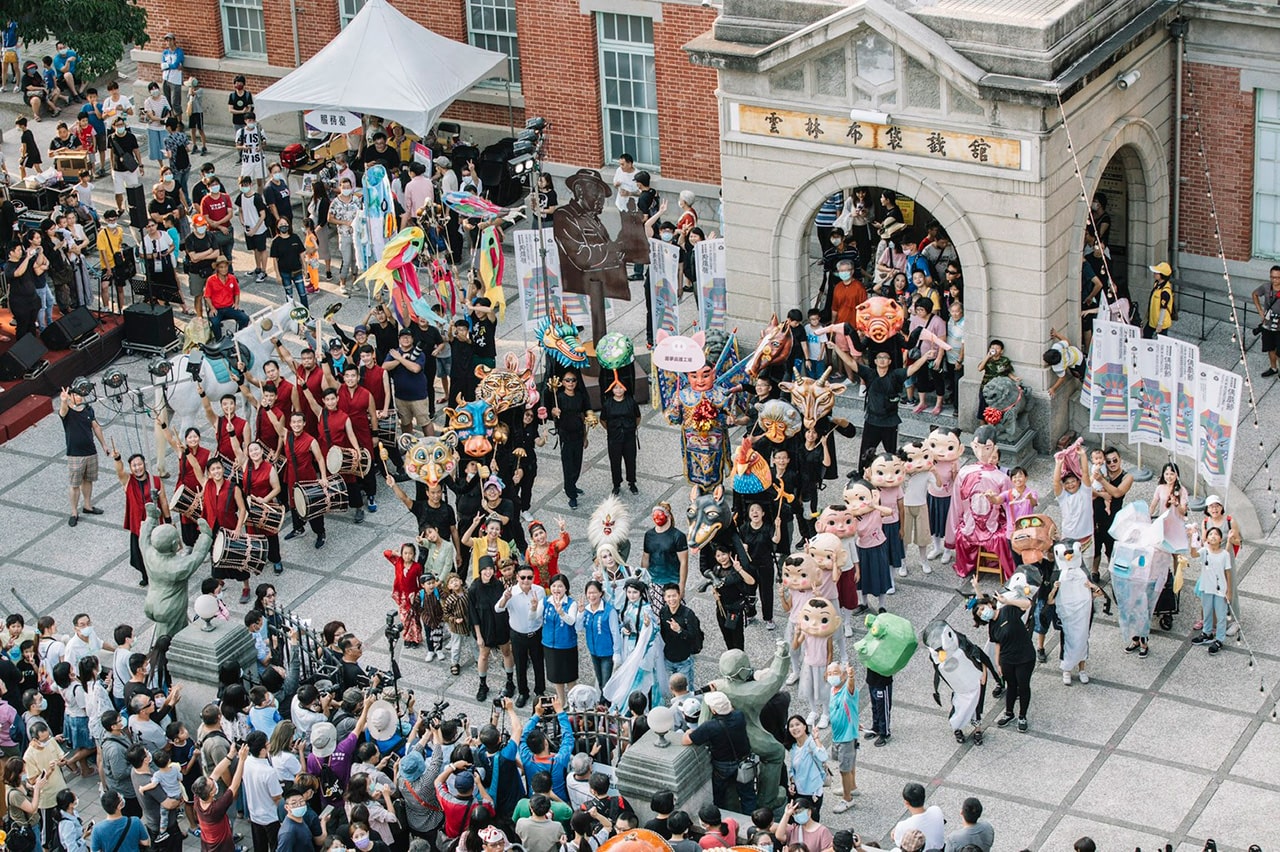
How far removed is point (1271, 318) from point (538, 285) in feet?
31.0

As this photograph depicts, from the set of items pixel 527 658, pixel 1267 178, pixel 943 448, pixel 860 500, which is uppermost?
pixel 1267 178

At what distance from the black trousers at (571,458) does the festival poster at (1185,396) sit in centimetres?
697

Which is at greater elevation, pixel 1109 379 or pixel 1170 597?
pixel 1109 379

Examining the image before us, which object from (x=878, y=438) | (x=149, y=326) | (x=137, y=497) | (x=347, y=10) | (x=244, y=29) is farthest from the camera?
(x=244, y=29)

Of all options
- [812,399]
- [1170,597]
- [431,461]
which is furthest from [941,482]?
[431,461]

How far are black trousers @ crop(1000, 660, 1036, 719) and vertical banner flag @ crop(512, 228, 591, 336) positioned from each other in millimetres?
9542

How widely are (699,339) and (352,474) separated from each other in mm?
4503

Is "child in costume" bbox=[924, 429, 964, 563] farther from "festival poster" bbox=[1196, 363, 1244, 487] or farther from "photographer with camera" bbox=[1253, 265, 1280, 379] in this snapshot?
"photographer with camera" bbox=[1253, 265, 1280, 379]

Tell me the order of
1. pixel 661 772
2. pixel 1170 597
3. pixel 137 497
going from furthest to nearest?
pixel 137 497, pixel 1170 597, pixel 661 772

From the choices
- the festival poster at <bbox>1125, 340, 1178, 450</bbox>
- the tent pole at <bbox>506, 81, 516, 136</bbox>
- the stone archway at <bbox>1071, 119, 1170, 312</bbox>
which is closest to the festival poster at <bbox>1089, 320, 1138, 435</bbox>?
the festival poster at <bbox>1125, 340, 1178, 450</bbox>

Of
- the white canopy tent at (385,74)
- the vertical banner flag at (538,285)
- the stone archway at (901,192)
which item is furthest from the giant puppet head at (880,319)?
the white canopy tent at (385,74)

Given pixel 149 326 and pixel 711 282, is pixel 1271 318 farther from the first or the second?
pixel 149 326

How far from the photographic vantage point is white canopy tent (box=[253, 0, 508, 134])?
33.4m

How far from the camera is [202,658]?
22.2m
